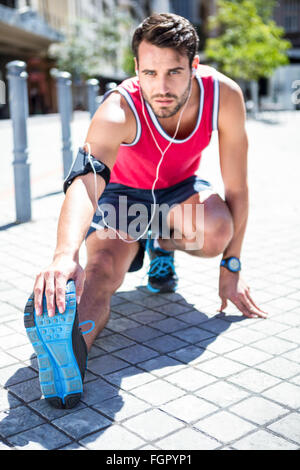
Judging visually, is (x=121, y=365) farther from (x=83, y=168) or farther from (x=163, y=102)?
(x=163, y=102)

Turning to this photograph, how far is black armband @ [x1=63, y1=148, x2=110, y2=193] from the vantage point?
2367mm

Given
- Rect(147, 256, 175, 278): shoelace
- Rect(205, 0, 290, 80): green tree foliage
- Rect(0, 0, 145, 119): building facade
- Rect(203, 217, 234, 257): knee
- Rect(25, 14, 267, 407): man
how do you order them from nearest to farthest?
Rect(25, 14, 267, 407): man → Rect(203, 217, 234, 257): knee → Rect(147, 256, 175, 278): shoelace → Rect(0, 0, 145, 119): building facade → Rect(205, 0, 290, 80): green tree foliage

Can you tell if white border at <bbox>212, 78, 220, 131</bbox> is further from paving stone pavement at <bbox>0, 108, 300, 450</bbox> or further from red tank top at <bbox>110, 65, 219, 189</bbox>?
paving stone pavement at <bbox>0, 108, 300, 450</bbox>

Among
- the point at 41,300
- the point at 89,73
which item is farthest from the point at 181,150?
the point at 89,73

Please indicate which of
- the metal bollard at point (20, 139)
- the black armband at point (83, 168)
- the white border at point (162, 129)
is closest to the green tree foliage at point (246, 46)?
the metal bollard at point (20, 139)

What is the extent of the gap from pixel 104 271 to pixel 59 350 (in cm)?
79

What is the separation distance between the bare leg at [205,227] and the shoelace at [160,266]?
139mm

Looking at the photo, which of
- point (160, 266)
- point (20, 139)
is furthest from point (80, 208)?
point (20, 139)

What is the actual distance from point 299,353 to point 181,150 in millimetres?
1114

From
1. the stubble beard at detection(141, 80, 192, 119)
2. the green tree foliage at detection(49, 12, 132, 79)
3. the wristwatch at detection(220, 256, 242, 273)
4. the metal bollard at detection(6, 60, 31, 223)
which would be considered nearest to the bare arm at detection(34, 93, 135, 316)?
the stubble beard at detection(141, 80, 192, 119)

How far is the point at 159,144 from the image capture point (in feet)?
9.30

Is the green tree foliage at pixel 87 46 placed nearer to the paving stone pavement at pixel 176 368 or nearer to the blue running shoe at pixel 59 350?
the paving stone pavement at pixel 176 368

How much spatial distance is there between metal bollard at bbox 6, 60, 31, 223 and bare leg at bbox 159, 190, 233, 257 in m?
2.23
